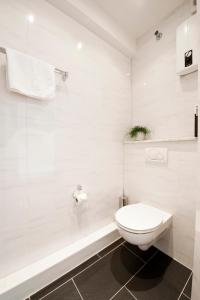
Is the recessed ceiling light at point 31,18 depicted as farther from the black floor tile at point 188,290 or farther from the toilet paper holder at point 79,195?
the black floor tile at point 188,290

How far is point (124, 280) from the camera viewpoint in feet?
3.74

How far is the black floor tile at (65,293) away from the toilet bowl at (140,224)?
0.53 m

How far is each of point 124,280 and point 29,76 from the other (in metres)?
1.76

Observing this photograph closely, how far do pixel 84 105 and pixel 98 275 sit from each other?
5.08 ft

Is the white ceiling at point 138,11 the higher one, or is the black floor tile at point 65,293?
the white ceiling at point 138,11

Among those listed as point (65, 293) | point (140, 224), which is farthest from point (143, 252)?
point (65, 293)

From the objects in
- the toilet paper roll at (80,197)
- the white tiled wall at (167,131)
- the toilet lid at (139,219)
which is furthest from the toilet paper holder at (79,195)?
the white tiled wall at (167,131)

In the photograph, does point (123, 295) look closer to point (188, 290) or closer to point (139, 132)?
point (188, 290)

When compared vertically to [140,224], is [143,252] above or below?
below

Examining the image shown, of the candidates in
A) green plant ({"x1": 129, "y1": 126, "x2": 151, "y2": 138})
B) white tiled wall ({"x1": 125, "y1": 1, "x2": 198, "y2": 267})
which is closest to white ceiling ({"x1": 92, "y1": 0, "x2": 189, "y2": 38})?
white tiled wall ({"x1": 125, "y1": 1, "x2": 198, "y2": 267})

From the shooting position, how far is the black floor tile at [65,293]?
3.36 feet

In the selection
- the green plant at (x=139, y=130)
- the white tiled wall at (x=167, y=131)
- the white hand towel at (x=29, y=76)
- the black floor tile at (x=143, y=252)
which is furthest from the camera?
the green plant at (x=139, y=130)

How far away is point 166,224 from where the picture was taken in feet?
4.25

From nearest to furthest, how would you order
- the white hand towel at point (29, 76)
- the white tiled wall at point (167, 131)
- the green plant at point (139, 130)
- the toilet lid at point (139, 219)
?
the white hand towel at point (29, 76), the toilet lid at point (139, 219), the white tiled wall at point (167, 131), the green plant at point (139, 130)
